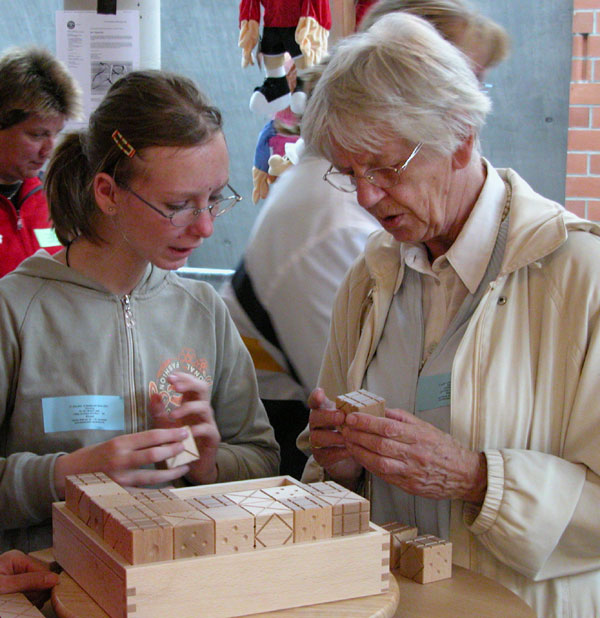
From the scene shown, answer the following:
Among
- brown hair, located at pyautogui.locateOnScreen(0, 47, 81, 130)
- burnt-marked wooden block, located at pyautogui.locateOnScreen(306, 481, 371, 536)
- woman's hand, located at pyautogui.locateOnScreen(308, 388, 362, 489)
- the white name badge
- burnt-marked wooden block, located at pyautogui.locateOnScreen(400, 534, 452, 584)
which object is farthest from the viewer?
the white name badge

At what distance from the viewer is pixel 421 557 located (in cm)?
150

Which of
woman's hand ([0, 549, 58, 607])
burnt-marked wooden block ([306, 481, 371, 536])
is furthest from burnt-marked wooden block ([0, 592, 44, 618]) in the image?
burnt-marked wooden block ([306, 481, 371, 536])

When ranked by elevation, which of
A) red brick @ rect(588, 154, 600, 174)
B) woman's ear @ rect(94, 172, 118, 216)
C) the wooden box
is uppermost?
woman's ear @ rect(94, 172, 118, 216)

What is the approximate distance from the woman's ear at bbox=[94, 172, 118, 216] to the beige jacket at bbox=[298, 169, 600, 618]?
818mm

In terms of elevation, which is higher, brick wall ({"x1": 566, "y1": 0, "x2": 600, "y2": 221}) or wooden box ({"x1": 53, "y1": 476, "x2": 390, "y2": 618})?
brick wall ({"x1": 566, "y1": 0, "x2": 600, "y2": 221})

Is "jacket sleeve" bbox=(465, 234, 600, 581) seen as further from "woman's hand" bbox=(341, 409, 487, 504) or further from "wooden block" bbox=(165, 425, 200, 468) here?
"wooden block" bbox=(165, 425, 200, 468)

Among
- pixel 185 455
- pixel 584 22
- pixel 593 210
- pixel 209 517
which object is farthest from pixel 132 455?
pixel 584 22

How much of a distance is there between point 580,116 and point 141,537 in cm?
354

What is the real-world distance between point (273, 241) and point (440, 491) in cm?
82

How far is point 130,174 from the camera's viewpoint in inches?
73.1

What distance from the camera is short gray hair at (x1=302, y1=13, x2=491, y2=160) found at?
164 centimetres

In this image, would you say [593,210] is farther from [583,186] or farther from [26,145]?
[26,145]

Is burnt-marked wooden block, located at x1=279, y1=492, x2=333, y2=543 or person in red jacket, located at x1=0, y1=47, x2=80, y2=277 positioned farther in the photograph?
person in red jacket, located at x1=0, y1=47, x2=80, y2=277

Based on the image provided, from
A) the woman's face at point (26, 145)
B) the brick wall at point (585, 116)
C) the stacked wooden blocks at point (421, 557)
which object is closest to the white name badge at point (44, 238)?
the woman's face at point (26, 145)
